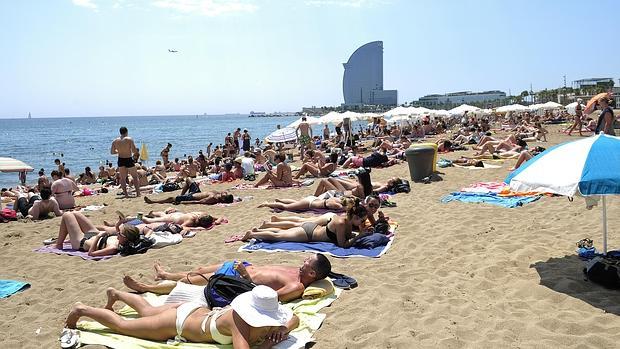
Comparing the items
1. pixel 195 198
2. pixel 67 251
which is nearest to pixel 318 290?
pixel 67 251

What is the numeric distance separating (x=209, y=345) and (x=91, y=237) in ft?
12.0

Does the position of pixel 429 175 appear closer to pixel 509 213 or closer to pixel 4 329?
pixel 509 213

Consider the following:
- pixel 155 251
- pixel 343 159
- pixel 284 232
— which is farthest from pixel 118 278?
pixel 343 159

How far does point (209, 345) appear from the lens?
3.17 meters

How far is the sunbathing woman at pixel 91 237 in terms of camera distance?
5.77 metres

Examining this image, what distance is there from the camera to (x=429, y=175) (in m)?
10.2

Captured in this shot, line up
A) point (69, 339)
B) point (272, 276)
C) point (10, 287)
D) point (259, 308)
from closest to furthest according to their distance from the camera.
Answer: point (259, 308) < point (69, 339) < point (272, 276) < point (10, 287)

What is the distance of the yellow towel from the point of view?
3.95 m

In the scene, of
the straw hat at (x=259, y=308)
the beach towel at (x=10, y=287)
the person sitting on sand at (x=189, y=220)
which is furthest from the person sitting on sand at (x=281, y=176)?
the straw hat at (x=259, y=308)

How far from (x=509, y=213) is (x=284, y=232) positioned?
125 inches

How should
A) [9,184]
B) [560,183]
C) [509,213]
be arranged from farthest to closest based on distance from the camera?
[9,184]
[509,213]
[560,183]

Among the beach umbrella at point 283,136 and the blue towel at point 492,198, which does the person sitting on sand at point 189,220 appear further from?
the beach umbrella at point 283,136

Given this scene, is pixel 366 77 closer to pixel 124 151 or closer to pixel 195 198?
pixel 124 151

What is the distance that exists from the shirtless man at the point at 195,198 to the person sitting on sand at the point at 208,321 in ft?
17.5
